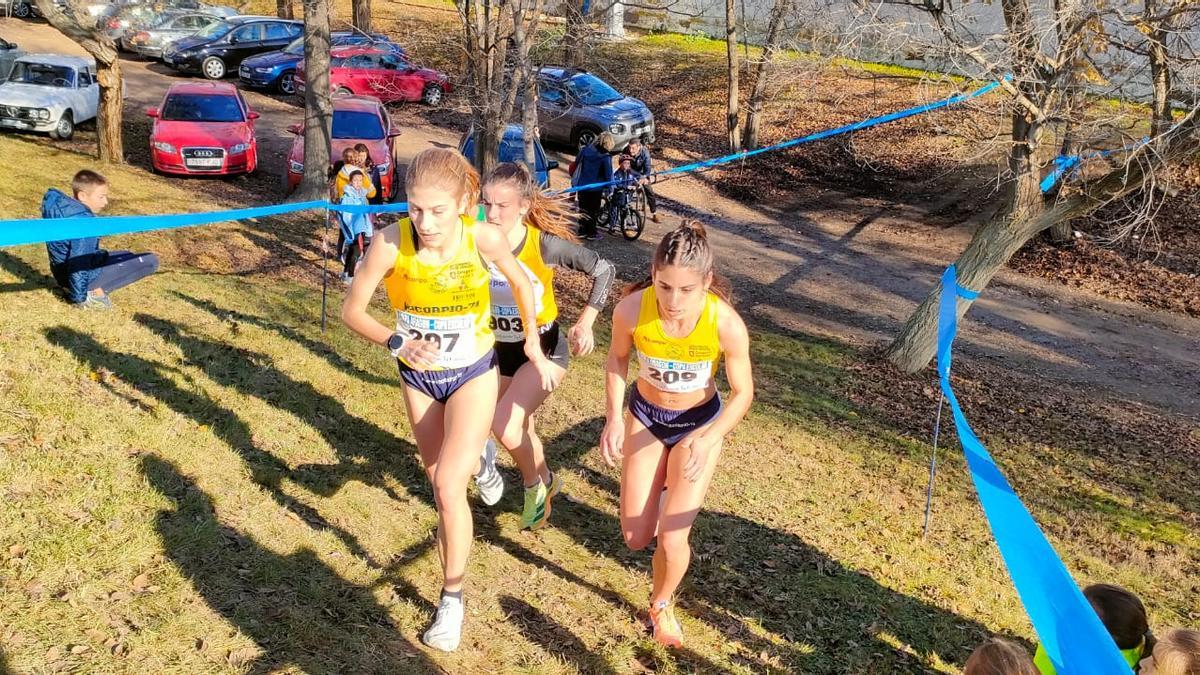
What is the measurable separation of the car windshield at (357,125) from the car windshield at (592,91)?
6355mm

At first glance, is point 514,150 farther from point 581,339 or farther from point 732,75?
point 581,339

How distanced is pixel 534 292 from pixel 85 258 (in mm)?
4185

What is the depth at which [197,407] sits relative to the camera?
5.75 metres

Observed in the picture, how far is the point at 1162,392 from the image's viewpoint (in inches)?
445

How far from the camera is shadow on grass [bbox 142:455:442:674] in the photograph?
3740 mm

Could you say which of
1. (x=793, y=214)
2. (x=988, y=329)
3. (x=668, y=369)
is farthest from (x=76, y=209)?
(x=793, y=214)

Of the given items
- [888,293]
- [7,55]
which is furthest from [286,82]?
[888,293]

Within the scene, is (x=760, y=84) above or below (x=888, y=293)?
above

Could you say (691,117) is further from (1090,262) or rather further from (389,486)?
(389,486)

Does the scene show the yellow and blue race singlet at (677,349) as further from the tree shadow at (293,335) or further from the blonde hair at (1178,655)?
the tree shadow at (293,335)

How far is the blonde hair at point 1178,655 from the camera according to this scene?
9.67 ft

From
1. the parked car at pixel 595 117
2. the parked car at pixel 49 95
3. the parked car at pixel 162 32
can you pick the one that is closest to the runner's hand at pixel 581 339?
the parked car at pixel 49 95

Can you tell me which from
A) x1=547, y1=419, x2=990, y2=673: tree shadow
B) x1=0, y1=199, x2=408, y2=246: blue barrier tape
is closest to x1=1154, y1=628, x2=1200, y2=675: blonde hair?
x1=547, y1=419, x2=990, y2=673: tree shadow

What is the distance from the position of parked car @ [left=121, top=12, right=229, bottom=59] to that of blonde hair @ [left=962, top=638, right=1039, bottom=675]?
30.2 metres
